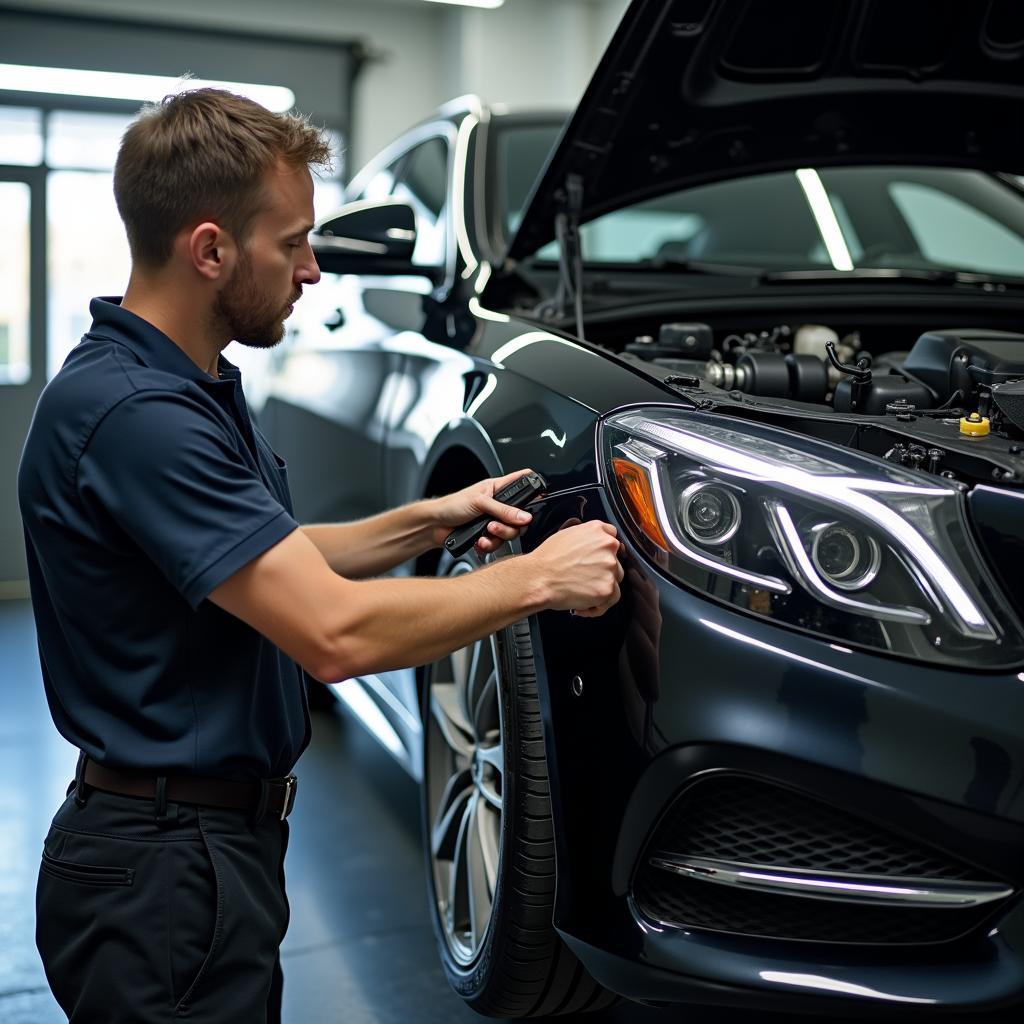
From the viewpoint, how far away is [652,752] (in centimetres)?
126

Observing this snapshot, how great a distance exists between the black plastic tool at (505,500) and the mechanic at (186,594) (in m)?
0.16

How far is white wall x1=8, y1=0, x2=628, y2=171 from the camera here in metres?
7.84

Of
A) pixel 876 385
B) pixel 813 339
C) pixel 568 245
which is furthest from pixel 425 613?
pixel 813 339

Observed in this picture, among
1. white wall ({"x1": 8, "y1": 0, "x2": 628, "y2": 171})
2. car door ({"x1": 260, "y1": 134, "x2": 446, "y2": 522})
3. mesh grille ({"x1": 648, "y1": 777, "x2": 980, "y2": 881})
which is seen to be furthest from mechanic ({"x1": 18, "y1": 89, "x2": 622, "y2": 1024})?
white wall ({"x1": 8, "y1": 0, "x2": 628, "y2": 171})

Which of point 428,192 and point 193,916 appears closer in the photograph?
point 193,916

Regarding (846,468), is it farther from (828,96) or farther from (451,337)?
(828,96)

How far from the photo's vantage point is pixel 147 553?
1.13 metres

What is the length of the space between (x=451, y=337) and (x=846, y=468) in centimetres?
98

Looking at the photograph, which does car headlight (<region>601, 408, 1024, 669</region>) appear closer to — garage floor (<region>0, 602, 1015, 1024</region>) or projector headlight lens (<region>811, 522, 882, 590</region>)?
projector headlight lens (<region>811, 522, 882, 590</region>)

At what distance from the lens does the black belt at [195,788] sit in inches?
47.4

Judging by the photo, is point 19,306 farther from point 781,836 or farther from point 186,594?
point 781,836

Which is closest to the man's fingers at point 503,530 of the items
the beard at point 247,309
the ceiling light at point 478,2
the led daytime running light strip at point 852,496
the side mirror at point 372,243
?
the led daytime running light strip at point 852,496

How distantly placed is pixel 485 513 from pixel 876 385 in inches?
24.9

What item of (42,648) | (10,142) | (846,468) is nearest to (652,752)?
(846,468)
